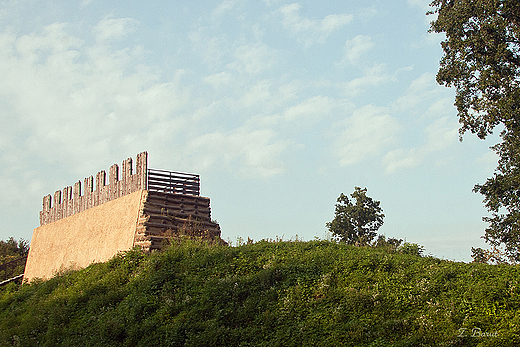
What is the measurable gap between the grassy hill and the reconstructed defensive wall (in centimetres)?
312

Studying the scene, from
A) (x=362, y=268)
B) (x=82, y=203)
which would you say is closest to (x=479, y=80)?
(x=362, y=268)

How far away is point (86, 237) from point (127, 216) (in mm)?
4410

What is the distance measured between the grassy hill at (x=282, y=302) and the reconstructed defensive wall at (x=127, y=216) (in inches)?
123

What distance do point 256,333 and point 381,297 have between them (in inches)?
133

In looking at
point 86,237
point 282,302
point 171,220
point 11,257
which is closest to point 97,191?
point 86,237

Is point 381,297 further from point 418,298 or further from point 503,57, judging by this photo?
point 503,57

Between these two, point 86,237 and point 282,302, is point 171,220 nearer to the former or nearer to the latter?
point 86,237

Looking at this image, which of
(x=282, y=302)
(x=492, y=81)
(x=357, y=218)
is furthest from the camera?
(x=357, y=218)

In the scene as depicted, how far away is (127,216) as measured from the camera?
66.6 ft

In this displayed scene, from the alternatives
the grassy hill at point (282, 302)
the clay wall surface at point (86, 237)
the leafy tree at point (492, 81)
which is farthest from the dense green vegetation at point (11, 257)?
the leafy tree at point (492, 81)

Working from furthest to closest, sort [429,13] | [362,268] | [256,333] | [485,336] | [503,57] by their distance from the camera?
[429,13] < [503,57] < [362,268] < [256,333] < [485,336]

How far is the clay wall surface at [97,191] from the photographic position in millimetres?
20547

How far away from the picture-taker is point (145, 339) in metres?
11.2

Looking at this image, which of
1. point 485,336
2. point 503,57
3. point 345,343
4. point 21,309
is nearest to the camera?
point 485,336
